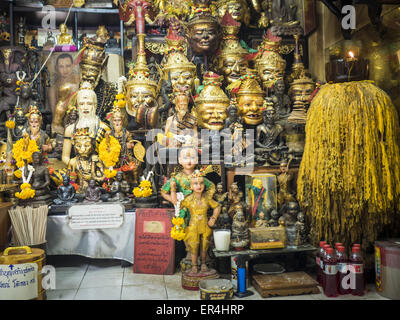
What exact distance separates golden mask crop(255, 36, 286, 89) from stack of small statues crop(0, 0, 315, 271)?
0.02 metres

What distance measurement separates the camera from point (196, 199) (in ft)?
12.5

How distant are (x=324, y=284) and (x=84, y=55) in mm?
4966

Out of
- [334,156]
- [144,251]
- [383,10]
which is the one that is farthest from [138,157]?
[383,10]

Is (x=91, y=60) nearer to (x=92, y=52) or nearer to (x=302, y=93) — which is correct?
(x=92, y=52)

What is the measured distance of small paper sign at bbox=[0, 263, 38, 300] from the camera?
3086mm

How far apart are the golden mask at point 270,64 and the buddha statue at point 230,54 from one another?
252mm

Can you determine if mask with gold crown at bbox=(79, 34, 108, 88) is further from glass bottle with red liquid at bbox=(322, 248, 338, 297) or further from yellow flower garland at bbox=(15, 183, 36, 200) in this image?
glass bottle with red liquid at bbox=(322, 248, 338, 297)

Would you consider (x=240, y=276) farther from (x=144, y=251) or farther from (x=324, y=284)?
(x=144, y=251)

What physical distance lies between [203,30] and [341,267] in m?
3.96

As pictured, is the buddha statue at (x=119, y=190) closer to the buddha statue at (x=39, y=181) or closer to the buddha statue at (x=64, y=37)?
the buddha statue at (x=39, y=181)

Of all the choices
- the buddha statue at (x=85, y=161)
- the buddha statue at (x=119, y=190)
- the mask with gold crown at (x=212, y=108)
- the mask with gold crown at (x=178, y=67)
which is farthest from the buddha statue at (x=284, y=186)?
the buddha statue at (x=85, y=161)

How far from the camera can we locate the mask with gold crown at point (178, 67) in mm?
5531

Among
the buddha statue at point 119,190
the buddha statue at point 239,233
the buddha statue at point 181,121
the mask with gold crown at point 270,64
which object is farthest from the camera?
the mask with gold crown at point 270,64

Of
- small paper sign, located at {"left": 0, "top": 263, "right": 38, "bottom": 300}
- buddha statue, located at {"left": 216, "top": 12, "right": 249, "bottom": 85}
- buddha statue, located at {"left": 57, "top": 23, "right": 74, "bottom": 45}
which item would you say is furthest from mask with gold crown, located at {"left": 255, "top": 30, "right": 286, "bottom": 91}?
small paper sign, located at {"left": 0, "top": 263, "right": 38, "bottom": 300}
